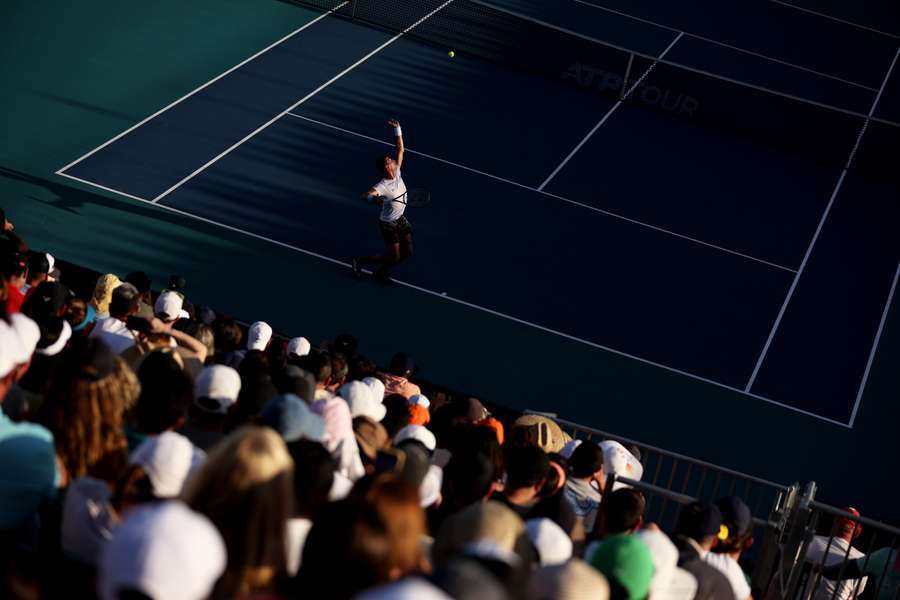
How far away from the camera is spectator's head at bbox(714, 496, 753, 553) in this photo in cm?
758

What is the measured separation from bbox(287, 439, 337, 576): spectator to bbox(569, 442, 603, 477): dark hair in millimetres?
3015

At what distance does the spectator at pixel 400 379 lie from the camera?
11.4 metres

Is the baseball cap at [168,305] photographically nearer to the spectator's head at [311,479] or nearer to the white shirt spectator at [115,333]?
the white shirt spectator at [115,333]

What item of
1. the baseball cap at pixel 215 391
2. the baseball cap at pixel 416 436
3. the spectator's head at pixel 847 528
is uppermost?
the baseball cap at pixel 215 391

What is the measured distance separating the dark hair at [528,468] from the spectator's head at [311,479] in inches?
64.8

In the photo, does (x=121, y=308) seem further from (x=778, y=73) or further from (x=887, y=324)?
(x=778, y=73)

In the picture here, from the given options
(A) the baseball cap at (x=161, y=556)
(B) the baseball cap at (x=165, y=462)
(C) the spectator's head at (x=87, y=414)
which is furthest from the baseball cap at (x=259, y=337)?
(A) the baseball cap at (x=161, y=556)

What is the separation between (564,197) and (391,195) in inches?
165

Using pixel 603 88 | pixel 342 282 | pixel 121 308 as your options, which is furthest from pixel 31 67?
pixel 121 308

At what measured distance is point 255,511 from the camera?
15.4ft

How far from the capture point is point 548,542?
5945mm

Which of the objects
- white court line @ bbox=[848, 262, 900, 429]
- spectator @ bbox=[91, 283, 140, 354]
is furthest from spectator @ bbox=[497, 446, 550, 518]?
white court line @ bbox=[848, 262, 900, 429]

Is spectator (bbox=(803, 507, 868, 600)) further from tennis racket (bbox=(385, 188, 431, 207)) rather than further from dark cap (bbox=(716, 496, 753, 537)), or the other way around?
tennis racket (bbox=(385, 188, 431, 207))

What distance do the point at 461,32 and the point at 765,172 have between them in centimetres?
629
